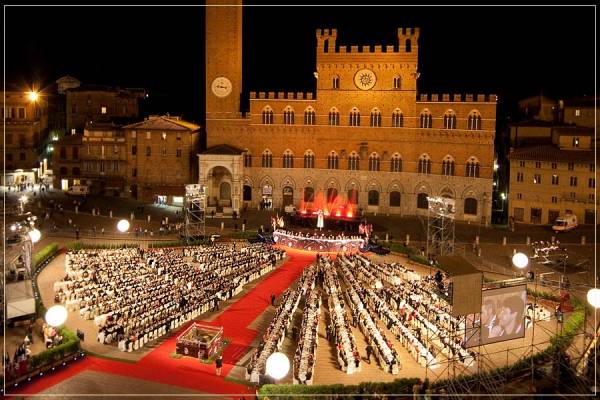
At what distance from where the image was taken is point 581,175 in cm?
4841

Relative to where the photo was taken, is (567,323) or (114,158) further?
(114,158)

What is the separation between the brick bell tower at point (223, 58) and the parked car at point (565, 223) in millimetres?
25924

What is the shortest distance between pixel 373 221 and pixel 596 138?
18.1 metres

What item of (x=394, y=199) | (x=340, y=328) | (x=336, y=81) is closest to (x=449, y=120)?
(x=394, y=199)

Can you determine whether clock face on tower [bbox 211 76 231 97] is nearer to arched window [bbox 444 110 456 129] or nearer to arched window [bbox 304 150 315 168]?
arched window [bbox 304 150 315 168]

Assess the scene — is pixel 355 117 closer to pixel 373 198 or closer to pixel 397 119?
pixel 397 119

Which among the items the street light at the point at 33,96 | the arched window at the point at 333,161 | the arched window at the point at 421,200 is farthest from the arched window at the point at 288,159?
the street light at the point at 33,96

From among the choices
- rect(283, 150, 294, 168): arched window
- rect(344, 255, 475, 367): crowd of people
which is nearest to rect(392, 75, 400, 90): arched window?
rect(283, 150, 294, 168): arched window

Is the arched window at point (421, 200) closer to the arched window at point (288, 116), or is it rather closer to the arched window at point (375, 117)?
the arched window at point (375, 117)

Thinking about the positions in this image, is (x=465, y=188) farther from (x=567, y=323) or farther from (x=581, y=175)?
(x=567, y=323)

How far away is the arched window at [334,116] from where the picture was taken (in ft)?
178

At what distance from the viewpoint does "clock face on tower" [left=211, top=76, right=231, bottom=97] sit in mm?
55031

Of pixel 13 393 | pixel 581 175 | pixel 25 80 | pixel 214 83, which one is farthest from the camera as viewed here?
pixel 25 80

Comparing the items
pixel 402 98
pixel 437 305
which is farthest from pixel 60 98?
pixel 437 305
